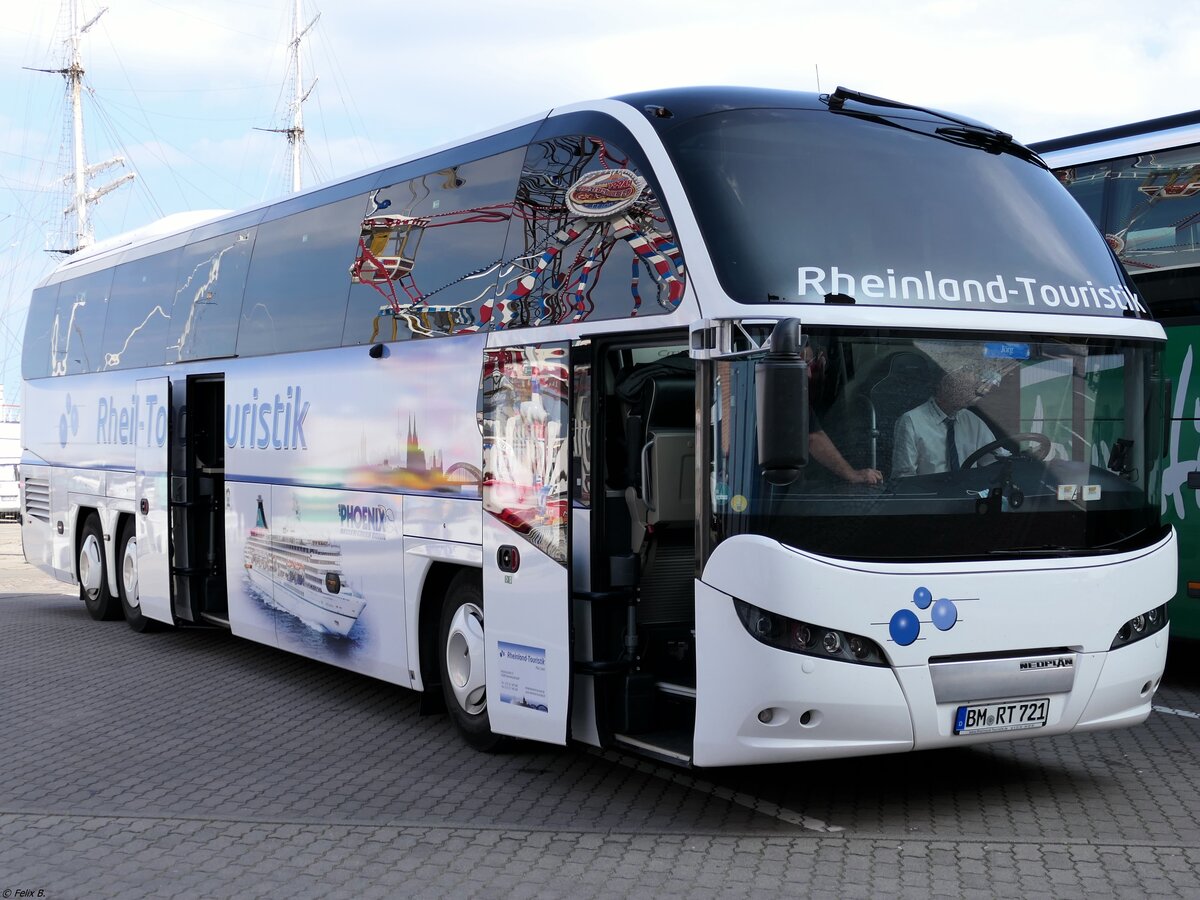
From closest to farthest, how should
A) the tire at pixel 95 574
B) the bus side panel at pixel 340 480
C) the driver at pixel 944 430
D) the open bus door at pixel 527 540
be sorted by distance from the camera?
the driver at pixel 944 430 < the open bus door at pixel 527 540 < the bus side panel at pixel 340 480 < the tire at pixel 95 574

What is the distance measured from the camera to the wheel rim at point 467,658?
862cm

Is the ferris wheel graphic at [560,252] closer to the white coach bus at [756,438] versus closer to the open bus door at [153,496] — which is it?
the white coach bus at [756,438]

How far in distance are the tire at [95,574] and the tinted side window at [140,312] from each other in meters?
1.91

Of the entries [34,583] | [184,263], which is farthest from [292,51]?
[184,263]

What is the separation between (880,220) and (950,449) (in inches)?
44.6

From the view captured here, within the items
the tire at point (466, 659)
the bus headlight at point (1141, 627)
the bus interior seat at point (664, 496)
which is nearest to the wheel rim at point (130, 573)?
the tire at point (466, 659)

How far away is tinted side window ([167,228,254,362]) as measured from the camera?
12.2 m

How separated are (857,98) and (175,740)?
225 inches

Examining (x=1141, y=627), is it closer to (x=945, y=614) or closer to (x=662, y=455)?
(x=945, y=614)

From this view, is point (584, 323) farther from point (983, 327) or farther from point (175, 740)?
point (175, 740)

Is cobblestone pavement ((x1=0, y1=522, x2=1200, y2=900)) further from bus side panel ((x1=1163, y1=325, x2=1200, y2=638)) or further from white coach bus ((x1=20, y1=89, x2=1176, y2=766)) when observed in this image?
bus side panel ((x1=1163, y1=325, x2=1200, y2=638))

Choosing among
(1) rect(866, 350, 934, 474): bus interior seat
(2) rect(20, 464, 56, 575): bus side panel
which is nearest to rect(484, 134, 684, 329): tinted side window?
(1) rect(866, 350, 934, 474): bus interior seat

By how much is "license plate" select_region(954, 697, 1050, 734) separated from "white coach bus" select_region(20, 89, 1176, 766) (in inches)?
Answer: 0.5

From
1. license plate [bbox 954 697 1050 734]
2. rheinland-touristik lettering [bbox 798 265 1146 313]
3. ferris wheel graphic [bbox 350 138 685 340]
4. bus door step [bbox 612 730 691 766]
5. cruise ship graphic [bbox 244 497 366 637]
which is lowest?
bus door step [bbox 612 730 691 766]
